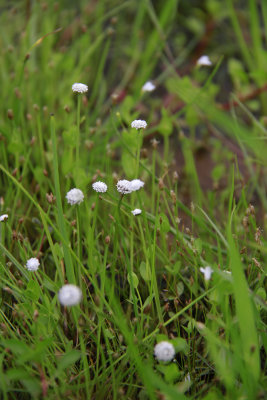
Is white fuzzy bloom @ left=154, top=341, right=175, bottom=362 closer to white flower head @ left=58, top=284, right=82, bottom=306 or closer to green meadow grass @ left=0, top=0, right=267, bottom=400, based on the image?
green meadow grass @ left=0, top=0, right=267, bottom=400

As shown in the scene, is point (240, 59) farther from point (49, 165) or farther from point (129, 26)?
point (49, 165)

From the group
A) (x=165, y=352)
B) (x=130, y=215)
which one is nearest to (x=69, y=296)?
(x=165, y=352)

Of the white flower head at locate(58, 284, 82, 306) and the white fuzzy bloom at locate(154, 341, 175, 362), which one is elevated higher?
the white flower head at locate(58, 284, 82, 306)

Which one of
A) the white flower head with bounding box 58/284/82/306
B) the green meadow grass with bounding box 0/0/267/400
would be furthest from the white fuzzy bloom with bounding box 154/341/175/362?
the white flower head with bounding box 58/284/82/306

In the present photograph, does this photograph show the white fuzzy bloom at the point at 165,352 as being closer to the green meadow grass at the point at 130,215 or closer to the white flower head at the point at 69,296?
the green meadow grass at the point at 130,215

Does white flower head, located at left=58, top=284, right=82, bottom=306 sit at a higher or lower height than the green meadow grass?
higher

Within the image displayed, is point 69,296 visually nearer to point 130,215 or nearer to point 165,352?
point 165,352

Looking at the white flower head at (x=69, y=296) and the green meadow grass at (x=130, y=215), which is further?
the green meadow grass at (x=130, y=215)

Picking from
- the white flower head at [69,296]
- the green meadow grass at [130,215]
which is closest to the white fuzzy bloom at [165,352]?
the green meadow grass at [130,215]

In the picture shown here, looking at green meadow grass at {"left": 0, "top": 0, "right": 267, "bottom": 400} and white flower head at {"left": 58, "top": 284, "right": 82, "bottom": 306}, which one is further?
green meadow grass at {"left": 0, "top": 0, "right": 267, "bottom": 400}
